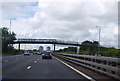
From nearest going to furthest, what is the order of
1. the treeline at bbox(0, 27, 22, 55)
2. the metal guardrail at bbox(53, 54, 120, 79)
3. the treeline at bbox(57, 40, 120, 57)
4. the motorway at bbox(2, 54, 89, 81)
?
the metal guardrail at bbox(53, 54, 120, 79) → the motorway at bbox(2, 54, 89, 81) → the treeline at bbox(57, 40, 120, 57) → the treeline at bbox(0, 27, 22, 55)

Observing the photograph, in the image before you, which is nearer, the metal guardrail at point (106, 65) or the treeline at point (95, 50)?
the metal guardrail at point (106, 65)

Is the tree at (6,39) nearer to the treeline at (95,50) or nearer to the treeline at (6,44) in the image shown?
the treeline at (6,44)

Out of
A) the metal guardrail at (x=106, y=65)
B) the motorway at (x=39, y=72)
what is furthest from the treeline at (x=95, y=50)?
the metal guardrail at (x=106, y=65)

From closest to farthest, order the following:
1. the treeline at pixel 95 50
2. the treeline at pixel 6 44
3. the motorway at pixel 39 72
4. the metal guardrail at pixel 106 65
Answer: the metal guardrail at pixel 106 65 < the motorway at pixel 39 72 < the treeline at pixel 95 50 < the treeline at pixel 6 44

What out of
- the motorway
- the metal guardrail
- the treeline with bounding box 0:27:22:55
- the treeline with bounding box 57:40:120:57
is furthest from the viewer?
the treeline with bounding box 0:27:22:55

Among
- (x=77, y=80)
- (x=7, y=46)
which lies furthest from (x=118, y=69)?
(x=7, y=46)

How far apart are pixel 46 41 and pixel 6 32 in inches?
706

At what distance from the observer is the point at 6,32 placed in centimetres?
9275

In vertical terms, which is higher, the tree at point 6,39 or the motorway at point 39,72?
the tree at point 6,39

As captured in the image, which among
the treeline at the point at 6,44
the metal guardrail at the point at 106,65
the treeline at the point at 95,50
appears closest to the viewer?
the metal guardrail at the point at 106,65


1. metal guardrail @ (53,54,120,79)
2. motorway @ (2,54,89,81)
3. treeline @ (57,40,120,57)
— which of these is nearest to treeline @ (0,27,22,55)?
treeline @ (57,40,120,57)

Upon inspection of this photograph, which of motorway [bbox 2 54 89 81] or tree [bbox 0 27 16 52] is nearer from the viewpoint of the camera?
motorway [bbox 2 54 89 81]

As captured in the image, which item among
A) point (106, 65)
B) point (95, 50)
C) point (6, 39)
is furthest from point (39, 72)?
point (95, 50)

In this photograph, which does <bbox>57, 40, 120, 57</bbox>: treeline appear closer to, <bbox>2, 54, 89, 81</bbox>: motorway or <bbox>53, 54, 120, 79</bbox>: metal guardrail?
<bbox>2, 54, 89, 81</bbox>: motorway
